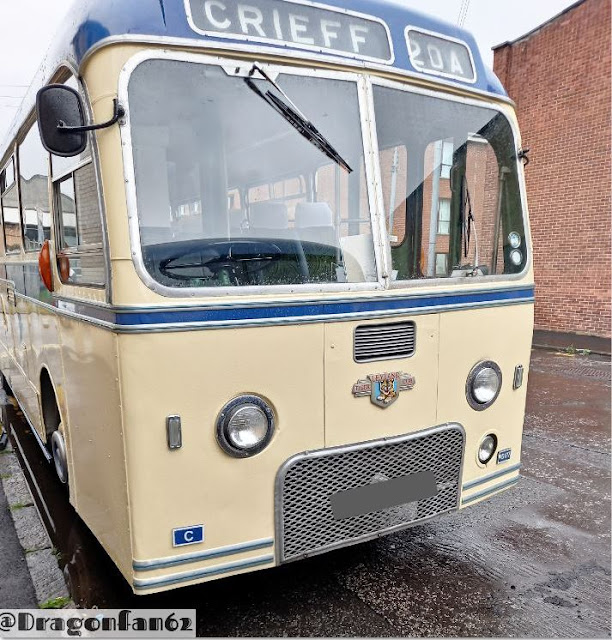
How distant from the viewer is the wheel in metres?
3.61

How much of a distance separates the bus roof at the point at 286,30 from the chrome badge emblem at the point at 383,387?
4.91 ft

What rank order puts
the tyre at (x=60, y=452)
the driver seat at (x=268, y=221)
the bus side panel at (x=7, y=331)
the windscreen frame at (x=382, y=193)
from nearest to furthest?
the driver seat at (x=268, y=221) < the windscreen frame at (x=382, y=193) < the tyre at (x=60, y=452) < the bus side panel at (x=7, y=331)

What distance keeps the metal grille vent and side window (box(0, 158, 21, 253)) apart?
309 cm

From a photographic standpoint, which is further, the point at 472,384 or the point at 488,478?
the point at 488,478

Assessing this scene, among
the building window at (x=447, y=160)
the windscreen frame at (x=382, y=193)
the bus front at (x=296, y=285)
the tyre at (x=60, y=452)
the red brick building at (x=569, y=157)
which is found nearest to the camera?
the bus front at (x=296, y=285)

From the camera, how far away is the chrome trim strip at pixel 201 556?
2.41 meters

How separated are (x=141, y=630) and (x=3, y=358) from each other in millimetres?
4784

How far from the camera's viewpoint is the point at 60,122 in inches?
90.3

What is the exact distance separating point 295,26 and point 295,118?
0.40 m

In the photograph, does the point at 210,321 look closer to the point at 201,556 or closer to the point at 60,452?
the point at 201,556

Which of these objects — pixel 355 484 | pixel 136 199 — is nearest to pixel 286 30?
pixel 136 199

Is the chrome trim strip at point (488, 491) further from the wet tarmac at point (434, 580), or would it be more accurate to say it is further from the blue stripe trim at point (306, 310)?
the blue stripe trim at point (306, 310)

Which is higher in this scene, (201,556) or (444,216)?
(444,216)

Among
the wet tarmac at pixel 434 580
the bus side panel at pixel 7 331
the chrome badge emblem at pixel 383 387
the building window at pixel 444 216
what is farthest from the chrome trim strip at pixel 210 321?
the bus side panel at pixel 7 331
